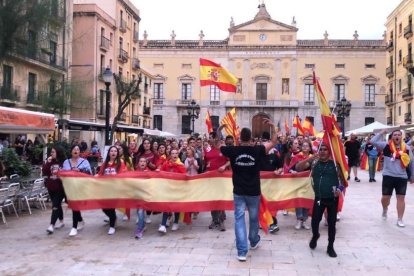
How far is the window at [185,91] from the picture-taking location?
196 feet

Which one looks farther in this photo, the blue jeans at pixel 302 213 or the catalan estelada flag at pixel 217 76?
the catalan estelada flag at pixel 217 76

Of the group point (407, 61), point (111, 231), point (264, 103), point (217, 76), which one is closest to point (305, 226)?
point (111, 231)

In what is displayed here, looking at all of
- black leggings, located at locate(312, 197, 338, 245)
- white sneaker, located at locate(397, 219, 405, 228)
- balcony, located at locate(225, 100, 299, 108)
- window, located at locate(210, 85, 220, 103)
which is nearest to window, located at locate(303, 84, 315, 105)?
balcony, located at locate(225, 100, 299, 108)

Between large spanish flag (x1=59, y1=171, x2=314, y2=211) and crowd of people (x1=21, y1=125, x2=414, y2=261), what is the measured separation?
0.56ft

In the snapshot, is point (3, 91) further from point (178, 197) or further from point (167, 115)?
point (167, 115)

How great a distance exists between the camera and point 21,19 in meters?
10.9

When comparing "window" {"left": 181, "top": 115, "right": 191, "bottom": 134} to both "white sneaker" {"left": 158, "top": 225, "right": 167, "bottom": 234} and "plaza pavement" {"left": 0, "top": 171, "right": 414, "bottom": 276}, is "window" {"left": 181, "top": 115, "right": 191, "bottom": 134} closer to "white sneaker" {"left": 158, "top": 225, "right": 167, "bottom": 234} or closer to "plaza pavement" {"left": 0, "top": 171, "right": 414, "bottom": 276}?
"plaza pavement" {"left": 0, "top": 171, "right": 414, "bottom": 276}

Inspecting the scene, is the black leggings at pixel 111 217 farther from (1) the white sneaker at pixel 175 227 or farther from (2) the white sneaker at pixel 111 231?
(1) the white sneaker at pixel 175 227

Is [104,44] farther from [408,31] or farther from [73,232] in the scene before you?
[73,232]

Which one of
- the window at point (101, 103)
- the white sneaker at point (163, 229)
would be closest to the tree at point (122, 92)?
the window at point (101, 103)

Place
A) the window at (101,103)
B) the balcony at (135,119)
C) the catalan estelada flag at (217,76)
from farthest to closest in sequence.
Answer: the balcony at (135,119)
the window at (101,103)
the catalan estelada flag at (217,76)

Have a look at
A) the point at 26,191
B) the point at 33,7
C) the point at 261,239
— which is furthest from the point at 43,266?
the point at 33,7

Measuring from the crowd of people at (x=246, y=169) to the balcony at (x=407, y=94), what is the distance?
3467 centimetres

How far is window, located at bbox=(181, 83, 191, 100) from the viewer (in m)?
59.7
